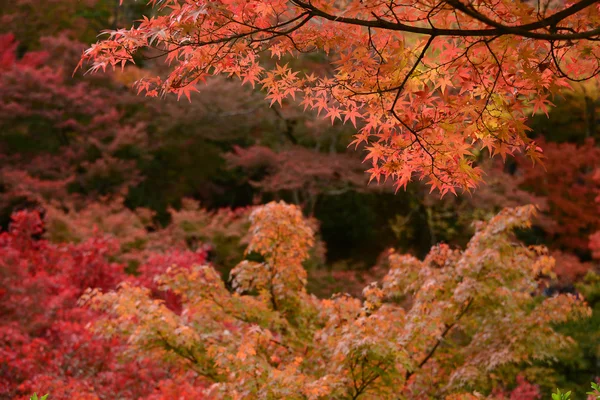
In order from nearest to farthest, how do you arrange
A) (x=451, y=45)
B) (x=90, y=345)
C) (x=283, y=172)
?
(x=451, y=45), (x=90, y=345), (x=283, y=172)

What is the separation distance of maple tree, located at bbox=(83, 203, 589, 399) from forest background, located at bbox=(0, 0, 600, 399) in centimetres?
274

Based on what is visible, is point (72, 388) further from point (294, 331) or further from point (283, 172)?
point (283, 172)

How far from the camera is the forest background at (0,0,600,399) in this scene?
974 centimetres

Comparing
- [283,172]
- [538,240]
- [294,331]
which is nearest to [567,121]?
[538,240]

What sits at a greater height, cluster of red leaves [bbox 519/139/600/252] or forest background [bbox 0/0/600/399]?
cluster of red leaves [bbox 519/139/600/252]

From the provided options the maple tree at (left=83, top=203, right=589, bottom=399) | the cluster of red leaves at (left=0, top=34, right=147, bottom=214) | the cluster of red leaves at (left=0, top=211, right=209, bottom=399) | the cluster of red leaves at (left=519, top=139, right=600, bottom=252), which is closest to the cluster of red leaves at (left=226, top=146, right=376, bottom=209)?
the cluster of red leaves at (left=0, top=34, right=147, bottom=214)

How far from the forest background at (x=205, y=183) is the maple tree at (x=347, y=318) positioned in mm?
2739

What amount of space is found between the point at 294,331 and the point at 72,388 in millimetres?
2266

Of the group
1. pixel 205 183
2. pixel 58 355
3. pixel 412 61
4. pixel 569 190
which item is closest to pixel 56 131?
pixel 205 183

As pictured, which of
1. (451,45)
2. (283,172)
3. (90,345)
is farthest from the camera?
(283,172)

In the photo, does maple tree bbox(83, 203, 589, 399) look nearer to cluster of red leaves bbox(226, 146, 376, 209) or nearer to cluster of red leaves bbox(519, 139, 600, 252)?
cluster of red leaves bbox(226, 146, 376, 209)

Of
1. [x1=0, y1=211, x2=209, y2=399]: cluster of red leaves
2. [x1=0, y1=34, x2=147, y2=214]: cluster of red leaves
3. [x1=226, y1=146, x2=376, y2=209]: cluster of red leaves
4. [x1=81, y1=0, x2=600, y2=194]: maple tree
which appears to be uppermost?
[x1=81, y1=0, x2=600, y2=194]: maple tree

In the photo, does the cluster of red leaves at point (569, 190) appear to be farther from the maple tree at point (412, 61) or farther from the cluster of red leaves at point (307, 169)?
the maple tree at point (412, 61)

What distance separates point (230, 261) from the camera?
38.9 feet
